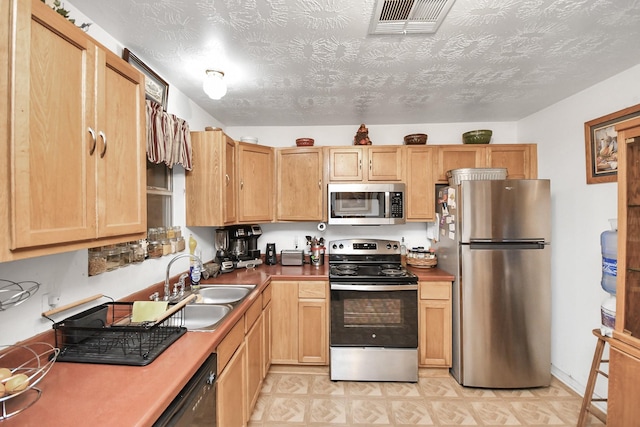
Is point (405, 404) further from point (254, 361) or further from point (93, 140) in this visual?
point (93, 140)

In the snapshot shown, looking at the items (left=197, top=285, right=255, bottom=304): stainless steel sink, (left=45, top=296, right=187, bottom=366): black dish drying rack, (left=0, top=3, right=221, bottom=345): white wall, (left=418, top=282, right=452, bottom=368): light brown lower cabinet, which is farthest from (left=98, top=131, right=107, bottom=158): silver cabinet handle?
(left=418, top=282, right=452, bottom=368): light brown lower cabinet

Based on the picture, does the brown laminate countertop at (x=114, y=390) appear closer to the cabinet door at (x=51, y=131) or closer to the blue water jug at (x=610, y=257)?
the cabinet door at (x=51, y=131)

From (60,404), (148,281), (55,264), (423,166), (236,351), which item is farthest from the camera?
(423,166)

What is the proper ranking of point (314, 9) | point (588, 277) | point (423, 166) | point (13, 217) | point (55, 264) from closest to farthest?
point (13, 217)
point (55, 264)
point (314, 9)
point (588, 277)
point (423, 166)

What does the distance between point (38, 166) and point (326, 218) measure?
225 centimetres

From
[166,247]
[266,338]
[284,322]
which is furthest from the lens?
[284,322]

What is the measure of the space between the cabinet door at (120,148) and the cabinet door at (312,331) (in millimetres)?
1647

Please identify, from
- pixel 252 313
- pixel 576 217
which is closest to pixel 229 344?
pixel 252 313

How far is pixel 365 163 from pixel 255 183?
1.15 metres

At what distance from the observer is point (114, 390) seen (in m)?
0.88

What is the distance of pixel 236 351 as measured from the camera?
5.25 ft

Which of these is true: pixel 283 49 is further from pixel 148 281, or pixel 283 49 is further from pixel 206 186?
pixel 148 281

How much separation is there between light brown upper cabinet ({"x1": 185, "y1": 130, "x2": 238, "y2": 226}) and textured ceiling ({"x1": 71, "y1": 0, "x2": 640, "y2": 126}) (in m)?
0.43

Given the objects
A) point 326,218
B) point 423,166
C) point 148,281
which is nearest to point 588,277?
point 423,166
